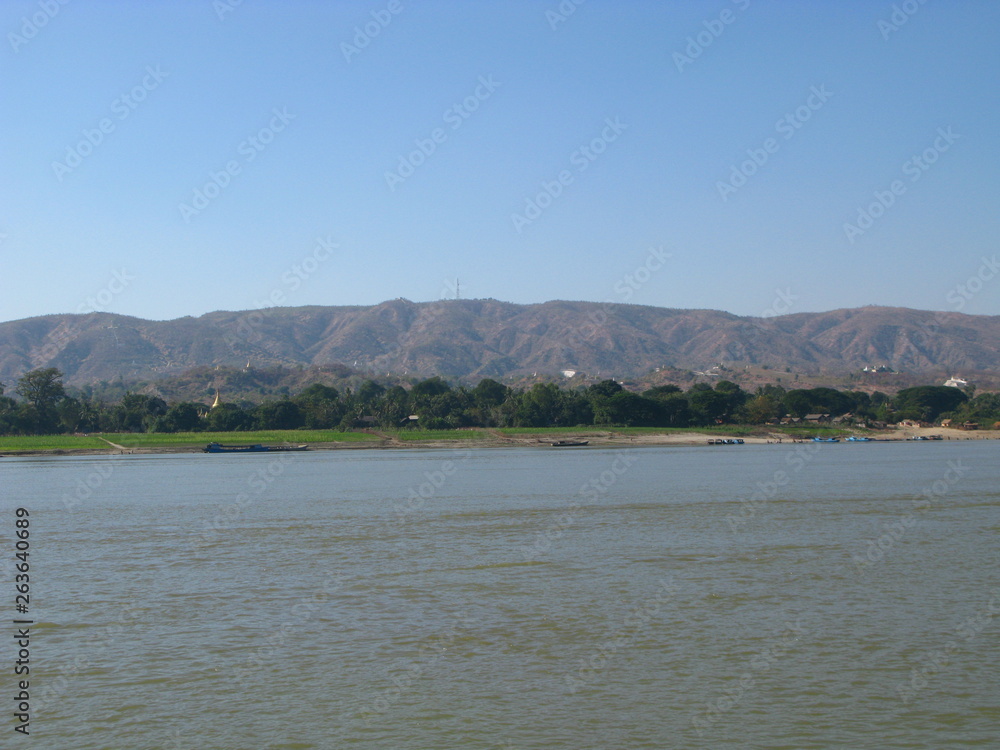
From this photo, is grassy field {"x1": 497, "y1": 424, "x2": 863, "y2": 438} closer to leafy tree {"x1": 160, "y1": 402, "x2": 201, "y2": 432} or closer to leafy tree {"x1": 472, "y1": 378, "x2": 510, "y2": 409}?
leafy tree {"x1": 472, "y1": 378, "x2": 510, "y2": 409}

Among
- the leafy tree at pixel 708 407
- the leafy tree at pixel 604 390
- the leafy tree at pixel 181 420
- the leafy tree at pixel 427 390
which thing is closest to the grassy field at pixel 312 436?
the leafy tree at pixel 708 407

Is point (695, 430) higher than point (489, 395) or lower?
lower

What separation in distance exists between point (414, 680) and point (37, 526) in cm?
2342

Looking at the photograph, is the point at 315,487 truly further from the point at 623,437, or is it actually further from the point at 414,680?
the point at 623,437

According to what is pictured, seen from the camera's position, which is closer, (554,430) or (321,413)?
(554,430)

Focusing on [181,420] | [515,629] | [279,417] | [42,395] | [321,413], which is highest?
[42,395]

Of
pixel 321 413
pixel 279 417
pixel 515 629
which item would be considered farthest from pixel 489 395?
pixel 515 629

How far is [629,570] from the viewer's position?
20.0 metres

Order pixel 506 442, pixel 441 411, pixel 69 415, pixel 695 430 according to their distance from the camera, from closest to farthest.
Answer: pixel 506 442 < pixel 69 415 < pixel 695 430 < pixel 441 411

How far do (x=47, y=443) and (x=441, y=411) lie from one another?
50.7 meters

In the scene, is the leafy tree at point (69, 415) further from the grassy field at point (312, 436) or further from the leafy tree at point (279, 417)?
the leafy tree at point (279, 417)

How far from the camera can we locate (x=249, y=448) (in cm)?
9806

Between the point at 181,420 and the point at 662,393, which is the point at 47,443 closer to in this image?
the point at 181,420

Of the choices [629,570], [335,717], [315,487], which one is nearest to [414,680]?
[335,717]
